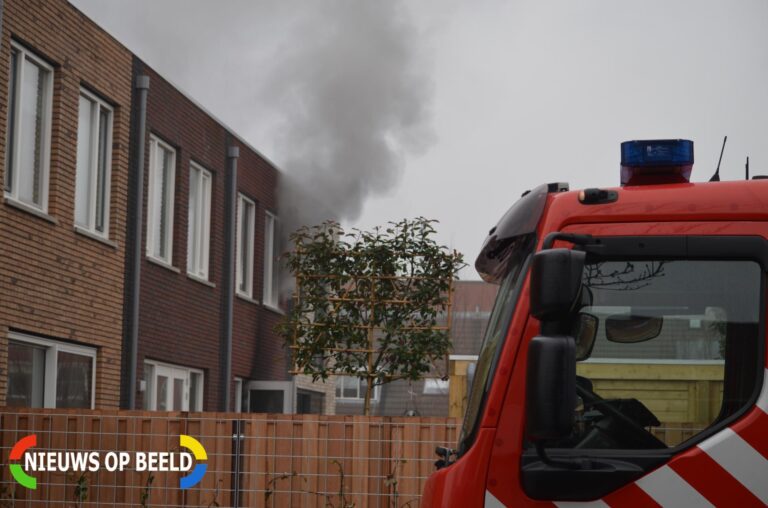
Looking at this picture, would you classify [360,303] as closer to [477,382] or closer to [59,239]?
[59,239]

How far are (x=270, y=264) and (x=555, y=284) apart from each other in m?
22.3

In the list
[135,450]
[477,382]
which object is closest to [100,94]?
[135,450]

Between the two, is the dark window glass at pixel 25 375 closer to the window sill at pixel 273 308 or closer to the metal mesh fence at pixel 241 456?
the metal mesh fence at pixel 241 456

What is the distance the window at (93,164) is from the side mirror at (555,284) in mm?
13360

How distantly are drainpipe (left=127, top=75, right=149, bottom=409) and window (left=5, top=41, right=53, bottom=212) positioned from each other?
2496mm

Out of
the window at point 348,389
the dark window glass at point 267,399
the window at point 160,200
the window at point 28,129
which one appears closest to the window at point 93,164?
the window at point 28,129

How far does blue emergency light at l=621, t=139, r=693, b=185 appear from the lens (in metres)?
4.61

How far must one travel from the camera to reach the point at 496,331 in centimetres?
445

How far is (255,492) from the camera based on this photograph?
10898mm

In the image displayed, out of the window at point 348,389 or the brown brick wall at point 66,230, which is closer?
the brown brick wall at point 66,230

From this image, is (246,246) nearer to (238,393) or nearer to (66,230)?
(238,393)

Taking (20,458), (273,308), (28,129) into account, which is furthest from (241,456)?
(273,308)

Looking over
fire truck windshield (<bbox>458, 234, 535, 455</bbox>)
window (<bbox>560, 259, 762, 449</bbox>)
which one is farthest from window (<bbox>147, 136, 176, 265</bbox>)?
window (<bbox>560, 259, 762, 449</bbox>)

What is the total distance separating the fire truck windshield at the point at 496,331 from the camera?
4.31 m
